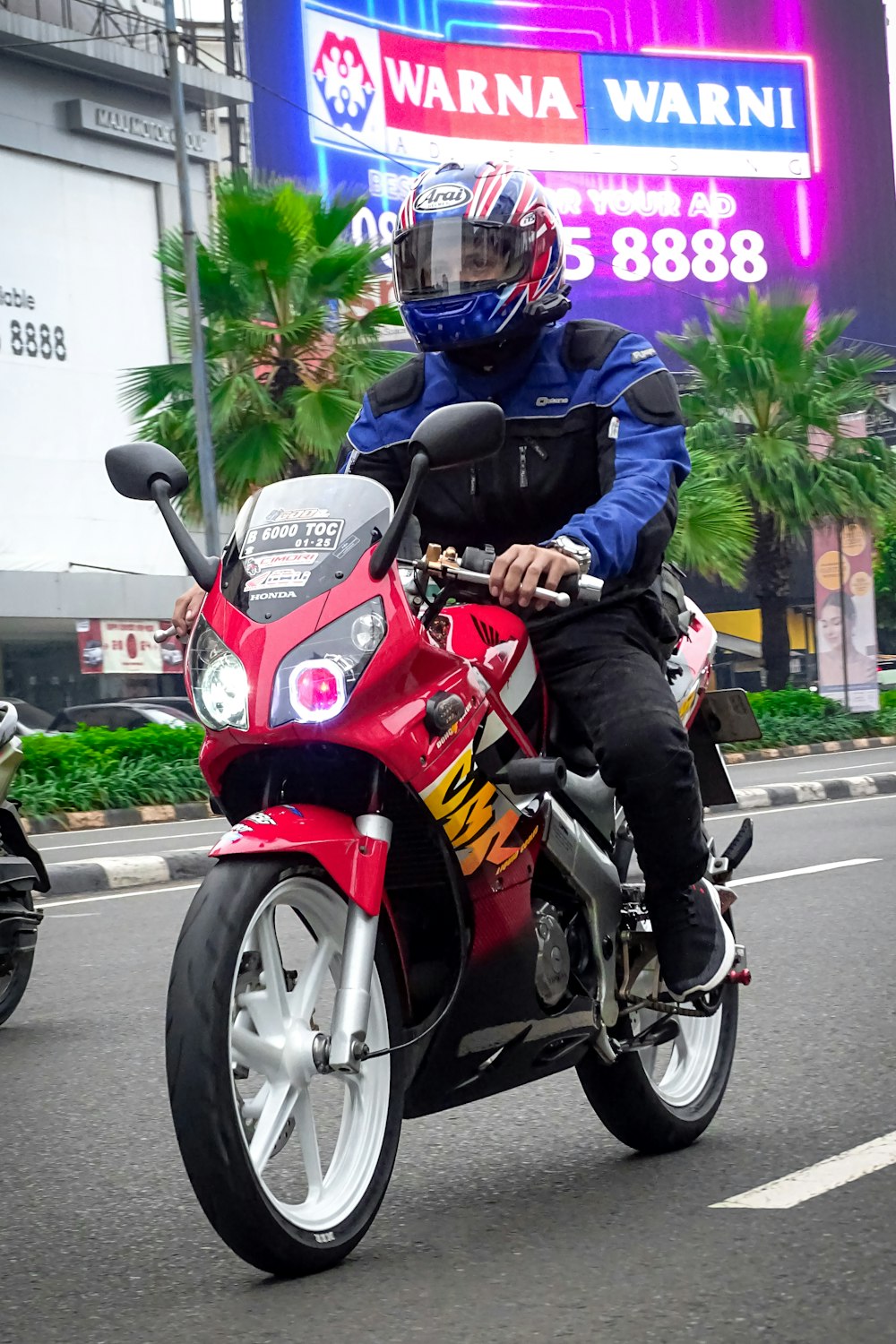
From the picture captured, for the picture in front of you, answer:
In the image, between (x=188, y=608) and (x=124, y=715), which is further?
(x=124, y=715)

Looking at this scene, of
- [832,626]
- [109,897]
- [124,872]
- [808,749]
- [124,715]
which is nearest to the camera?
[109,897]

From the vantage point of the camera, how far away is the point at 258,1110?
3.11 m

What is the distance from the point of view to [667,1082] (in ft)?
14.0

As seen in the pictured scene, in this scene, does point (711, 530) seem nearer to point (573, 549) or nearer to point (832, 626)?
point (832, 626)

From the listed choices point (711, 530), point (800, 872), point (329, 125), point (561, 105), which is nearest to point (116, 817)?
point (800, 872)

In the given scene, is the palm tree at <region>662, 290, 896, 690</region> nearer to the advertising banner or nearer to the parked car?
the advertising banner

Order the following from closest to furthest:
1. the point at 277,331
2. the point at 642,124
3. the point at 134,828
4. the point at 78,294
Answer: the point at 134,828 < the point at 277,331 < the point at 78,294 < the point at 642,124

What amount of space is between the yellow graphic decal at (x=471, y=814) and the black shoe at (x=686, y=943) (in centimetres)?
53

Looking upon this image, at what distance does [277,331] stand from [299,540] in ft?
64.0

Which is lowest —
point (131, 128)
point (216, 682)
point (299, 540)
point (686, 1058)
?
point (686, 1058)

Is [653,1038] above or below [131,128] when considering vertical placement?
below

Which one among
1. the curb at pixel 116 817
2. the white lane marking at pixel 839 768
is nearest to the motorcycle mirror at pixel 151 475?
the curb at pixel 116 817

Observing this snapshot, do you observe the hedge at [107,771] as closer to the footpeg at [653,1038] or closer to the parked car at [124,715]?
the parked car at [124,715]

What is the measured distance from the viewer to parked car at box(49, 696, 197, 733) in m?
26.7
